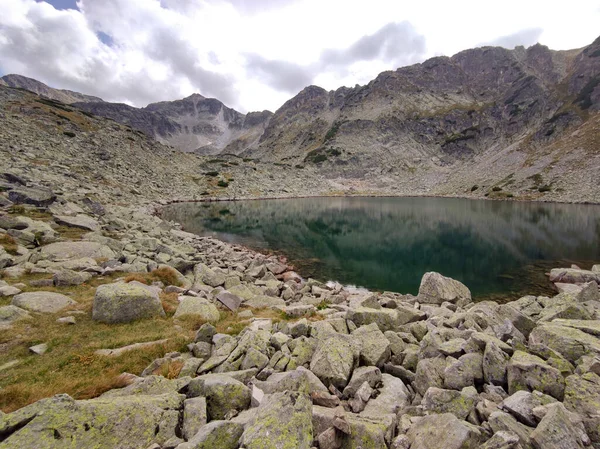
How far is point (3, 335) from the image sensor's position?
33.5ft

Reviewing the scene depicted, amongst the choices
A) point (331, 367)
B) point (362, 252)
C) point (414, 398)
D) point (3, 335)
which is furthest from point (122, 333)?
point (362, 252)

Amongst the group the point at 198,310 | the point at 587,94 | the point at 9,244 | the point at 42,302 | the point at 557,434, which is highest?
the point at 587,94

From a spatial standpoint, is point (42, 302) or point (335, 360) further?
point (42, 302)

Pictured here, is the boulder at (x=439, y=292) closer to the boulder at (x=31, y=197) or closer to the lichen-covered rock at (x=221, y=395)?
the lichen-covered rock at (x=221, y=395)

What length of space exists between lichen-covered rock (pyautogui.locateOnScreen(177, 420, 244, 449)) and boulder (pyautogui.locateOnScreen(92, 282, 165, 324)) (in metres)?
9.33

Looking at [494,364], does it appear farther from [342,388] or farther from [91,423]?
[91,423]

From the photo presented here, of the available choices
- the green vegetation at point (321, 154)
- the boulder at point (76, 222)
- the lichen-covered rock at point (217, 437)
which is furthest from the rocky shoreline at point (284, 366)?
the green vegetation at point (321, 154)

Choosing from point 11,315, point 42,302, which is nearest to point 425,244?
point 42,302

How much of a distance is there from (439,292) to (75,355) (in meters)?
19.2

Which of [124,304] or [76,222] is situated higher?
[76,222]

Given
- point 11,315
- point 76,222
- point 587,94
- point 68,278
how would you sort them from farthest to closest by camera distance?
1. point 587,94
2. point 76,222
3. point 68,278
4. point 11,315

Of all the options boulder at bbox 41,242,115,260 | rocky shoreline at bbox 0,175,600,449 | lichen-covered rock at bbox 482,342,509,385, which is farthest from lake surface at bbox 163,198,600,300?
lichen-covered rock at bbox 482,342,509,385

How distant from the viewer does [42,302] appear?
12.9m

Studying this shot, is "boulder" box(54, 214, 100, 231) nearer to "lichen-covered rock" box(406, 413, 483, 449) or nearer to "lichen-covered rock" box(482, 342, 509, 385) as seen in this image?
"lichen-covered rock" box(406, 413, 483, 449)
